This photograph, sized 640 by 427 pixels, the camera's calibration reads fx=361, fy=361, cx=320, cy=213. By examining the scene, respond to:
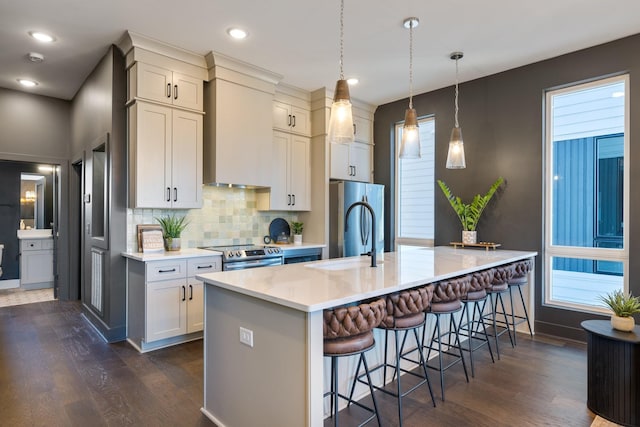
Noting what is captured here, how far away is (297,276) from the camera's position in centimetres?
223

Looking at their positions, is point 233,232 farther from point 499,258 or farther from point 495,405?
point 495,405

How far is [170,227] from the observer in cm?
381

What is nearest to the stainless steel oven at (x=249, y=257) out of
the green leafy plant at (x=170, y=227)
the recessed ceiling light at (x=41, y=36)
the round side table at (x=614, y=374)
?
the green leafy plant at (x=170, y=227)

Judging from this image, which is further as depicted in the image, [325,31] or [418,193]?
[418,193]

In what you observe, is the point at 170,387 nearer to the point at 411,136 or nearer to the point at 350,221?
the point at 411,136

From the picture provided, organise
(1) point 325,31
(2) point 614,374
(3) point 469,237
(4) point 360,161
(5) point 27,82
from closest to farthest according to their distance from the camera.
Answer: (2) point 614,374
(1) point 325,31
(3) point 469,237
(5) point 27,82
(4) point 360,161

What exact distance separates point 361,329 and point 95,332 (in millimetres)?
3377

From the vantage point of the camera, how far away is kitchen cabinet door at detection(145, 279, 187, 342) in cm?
331

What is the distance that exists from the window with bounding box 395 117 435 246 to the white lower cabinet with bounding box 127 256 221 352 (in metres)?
2.88

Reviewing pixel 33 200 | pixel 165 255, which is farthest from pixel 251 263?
pixel 33 200

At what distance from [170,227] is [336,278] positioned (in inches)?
92.8

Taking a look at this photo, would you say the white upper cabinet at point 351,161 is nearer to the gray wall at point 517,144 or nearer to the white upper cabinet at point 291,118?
the white upper cabinet at point 291,118

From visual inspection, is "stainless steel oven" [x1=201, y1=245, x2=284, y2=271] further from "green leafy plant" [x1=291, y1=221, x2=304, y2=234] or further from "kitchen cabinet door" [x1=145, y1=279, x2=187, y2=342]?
"green leafy plant" [x1=291, y1=221, x2=304, y2=234]

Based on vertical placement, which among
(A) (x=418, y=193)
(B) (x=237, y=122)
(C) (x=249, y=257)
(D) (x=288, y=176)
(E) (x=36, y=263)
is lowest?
(E) (x=36, y=263)
